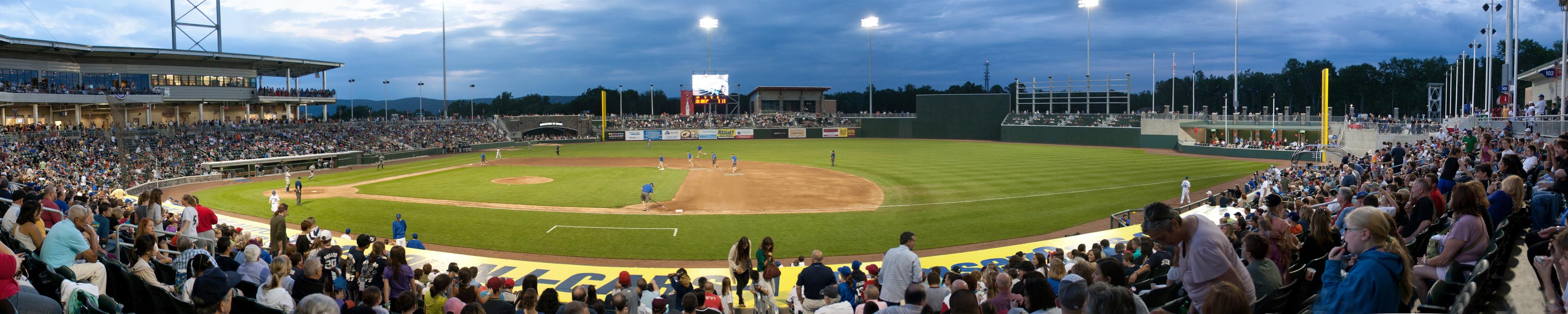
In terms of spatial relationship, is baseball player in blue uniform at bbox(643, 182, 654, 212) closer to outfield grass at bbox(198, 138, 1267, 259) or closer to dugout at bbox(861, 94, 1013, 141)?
outfield grass at bbox(198, 138, 1267, 259)

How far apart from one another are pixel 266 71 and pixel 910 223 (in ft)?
207

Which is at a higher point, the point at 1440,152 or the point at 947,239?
the point at 1440,152

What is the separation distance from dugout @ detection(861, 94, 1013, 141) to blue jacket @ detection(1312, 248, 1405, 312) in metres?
74.6

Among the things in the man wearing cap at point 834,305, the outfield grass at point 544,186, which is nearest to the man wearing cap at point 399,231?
the outfield grass at point 544,186

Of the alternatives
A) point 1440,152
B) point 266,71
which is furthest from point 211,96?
point 1440,152

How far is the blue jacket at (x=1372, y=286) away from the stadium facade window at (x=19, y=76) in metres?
60.8

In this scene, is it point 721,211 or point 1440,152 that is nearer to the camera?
point 1440,152

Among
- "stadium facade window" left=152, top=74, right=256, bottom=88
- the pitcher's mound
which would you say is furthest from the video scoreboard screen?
the pitcher's mound

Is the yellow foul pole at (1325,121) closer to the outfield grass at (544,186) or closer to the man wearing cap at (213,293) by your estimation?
the outfield grass at (544,186)

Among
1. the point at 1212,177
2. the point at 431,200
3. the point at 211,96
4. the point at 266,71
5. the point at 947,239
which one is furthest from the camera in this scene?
the point at 266,71

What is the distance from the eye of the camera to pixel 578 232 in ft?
70.6

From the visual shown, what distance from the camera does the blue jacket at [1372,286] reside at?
428 centimetres

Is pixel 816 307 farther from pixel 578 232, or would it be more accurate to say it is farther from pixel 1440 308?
pixel 578 232

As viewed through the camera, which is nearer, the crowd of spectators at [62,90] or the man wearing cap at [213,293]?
the man wearing cap at [213,293]
